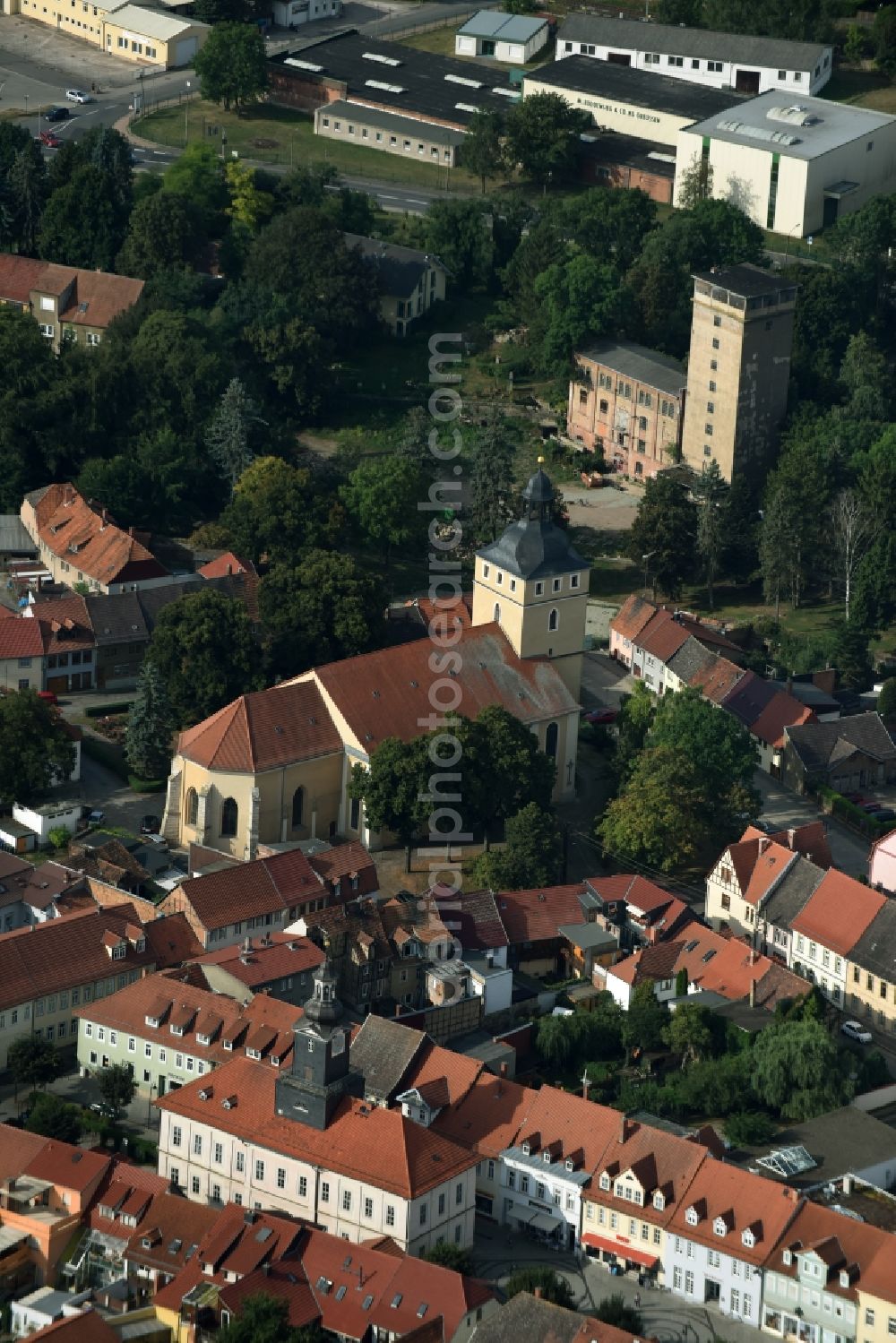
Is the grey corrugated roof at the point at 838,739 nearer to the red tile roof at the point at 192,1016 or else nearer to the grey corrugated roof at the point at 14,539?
the red tile roof at the point at 192,1016

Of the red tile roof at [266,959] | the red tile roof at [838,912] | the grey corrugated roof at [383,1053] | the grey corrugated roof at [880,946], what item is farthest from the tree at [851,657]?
the grey corrugated roof at [383,1053]

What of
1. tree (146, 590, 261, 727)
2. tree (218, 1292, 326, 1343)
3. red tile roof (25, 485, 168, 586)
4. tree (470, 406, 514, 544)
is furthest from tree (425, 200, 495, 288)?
tree (218, 1292, 326, 1343)

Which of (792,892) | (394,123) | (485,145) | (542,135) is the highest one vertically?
(542,135)

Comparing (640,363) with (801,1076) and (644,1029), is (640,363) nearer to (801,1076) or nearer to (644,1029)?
(644,1029)

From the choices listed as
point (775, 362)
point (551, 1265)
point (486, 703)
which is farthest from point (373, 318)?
point (551, 1265)

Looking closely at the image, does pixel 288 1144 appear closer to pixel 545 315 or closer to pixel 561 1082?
pixel 561 1082

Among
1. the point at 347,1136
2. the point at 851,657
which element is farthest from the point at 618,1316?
the point at 851,657
